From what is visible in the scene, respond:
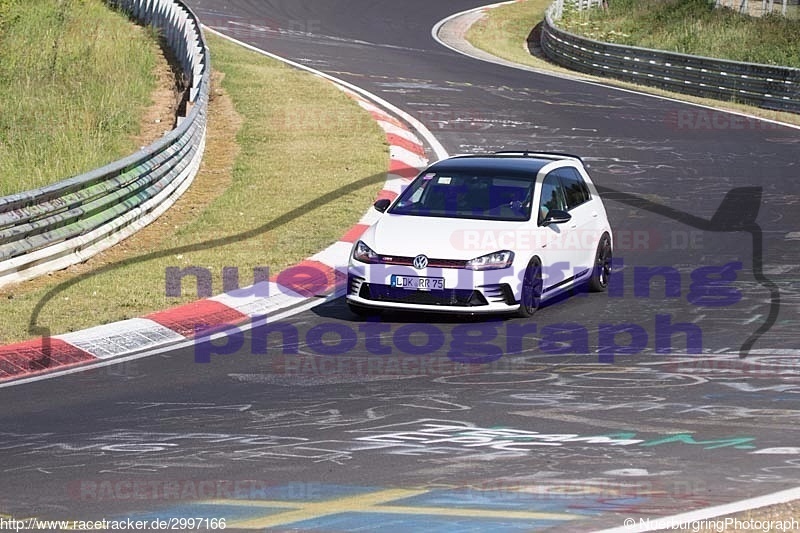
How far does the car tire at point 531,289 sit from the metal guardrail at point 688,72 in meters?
17.3

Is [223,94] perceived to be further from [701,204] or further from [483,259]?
[483,259]

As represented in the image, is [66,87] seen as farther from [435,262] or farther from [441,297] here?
[441,297]

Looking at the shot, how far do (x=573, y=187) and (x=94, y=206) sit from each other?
549 centimetres

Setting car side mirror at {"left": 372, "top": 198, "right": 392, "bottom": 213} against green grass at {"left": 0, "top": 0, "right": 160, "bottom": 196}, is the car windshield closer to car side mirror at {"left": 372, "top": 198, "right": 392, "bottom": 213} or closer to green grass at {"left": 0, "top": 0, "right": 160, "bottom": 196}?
car side mirror at {"left": 372, "top": 198, "right": 392, "bottom": 213}

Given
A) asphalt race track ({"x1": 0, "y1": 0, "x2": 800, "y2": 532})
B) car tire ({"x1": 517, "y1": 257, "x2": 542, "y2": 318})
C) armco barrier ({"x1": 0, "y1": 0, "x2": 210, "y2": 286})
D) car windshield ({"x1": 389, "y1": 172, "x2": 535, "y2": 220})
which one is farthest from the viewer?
armco barrier ({"x1": 0, "y1": 0, "x2": 210, "y2": 286})

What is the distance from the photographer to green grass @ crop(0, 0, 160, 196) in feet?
64.9

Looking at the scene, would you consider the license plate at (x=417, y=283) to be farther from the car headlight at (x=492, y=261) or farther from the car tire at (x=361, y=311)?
the car tire at (x=361, y=311)

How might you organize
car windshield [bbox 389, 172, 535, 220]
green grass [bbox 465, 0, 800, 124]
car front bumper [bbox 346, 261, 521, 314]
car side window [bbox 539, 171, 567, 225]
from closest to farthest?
car front bumper [bbox 346, 261, 521, 314] < car windshield [bbox 389, 172, 535, 220] < car side window [bbox 539, 171, 567, 225] < green grass [bbox 465, 0, 800, 124]

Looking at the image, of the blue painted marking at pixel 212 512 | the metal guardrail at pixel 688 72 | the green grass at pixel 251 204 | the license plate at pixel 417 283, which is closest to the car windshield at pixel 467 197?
the license plate at pixel 417 283

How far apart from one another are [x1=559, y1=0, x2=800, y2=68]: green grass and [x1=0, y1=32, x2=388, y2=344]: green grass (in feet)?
45.9

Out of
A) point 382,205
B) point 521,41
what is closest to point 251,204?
point 382,205

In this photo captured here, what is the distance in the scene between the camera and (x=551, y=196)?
13.5 meters

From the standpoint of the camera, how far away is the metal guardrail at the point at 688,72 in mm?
28688

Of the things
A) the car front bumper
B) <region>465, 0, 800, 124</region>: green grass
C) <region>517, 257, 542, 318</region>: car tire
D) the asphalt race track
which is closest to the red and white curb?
the asphalt race track
